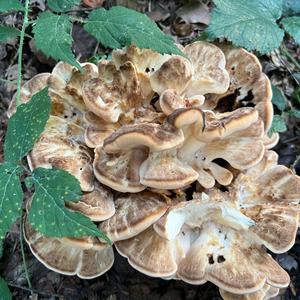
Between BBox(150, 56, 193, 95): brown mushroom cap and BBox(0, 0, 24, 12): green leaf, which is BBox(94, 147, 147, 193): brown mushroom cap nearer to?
BBox(150, 56, 193, 95): brown mushroom cap

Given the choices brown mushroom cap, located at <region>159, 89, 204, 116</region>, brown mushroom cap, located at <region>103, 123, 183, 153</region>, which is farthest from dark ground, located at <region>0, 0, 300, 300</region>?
brown mushroom cap, located at <region>159, 89, 204, 116</region>

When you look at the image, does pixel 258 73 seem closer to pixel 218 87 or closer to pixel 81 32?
pixel 218 87

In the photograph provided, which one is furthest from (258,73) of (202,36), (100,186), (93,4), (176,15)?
(93,4)

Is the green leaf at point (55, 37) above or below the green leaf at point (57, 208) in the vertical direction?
above

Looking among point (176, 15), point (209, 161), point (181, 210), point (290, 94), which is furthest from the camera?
point (176, 15)

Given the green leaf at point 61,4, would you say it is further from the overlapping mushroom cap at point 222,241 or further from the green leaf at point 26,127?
the overlapping mushroom cap at point 222,241

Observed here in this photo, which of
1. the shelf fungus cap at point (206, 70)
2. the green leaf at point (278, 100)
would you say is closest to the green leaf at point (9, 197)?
the shelf fungus cap at point (206, 70)

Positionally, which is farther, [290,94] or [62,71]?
[290,94]
